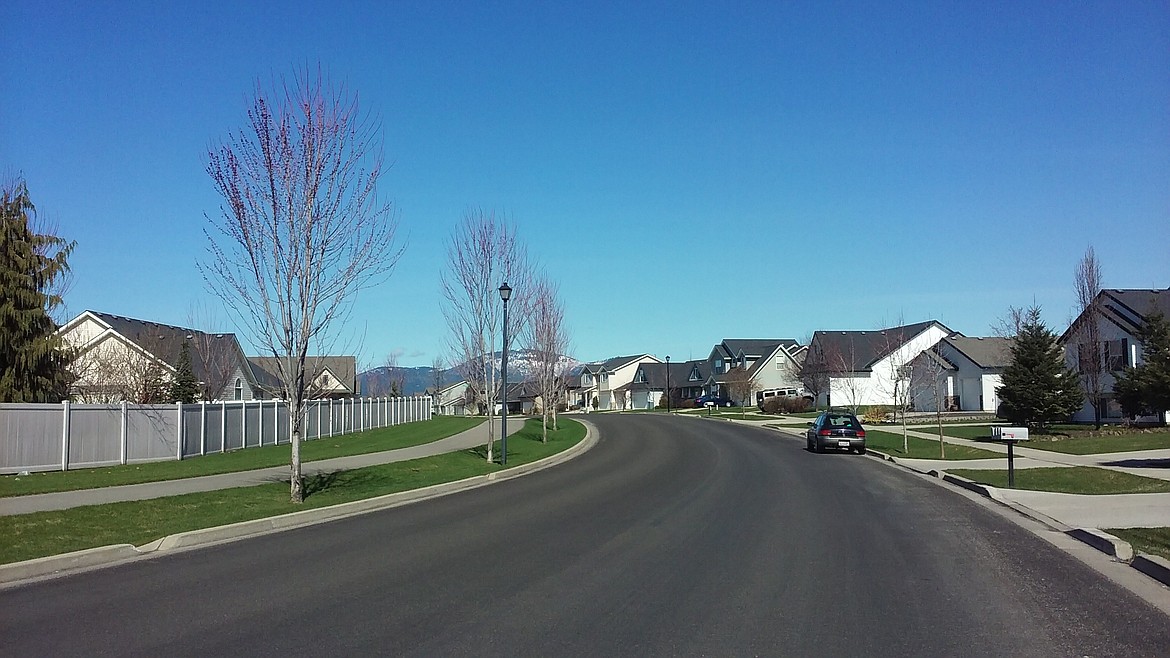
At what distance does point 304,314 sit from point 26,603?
8981mm

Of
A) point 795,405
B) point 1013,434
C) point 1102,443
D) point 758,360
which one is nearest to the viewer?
point 1013,434

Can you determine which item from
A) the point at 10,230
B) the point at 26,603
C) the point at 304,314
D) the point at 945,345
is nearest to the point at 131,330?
the point at 10,230

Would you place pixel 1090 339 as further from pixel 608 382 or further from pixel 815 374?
pixel 608 382

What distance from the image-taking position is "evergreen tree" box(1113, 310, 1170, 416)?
78.8 feet

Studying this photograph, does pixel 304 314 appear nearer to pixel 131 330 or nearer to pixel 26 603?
pixel 26 603

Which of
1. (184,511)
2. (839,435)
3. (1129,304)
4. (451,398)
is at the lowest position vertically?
(184,511)

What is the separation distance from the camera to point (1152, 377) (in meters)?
24.2

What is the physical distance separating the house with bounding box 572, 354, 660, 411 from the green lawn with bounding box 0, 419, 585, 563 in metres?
103

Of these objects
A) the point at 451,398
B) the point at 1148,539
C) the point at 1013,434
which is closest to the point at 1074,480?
the point at 1013,434

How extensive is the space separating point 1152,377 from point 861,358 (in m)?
51.2

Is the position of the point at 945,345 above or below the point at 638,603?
above

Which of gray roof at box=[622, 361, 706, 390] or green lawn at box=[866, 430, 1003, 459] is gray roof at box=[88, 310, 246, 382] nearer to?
green lawn at box=[866, 430, 1003, 459]

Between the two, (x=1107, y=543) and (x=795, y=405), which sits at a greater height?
(x=795, y=405)

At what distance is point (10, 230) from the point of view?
91.1ft
